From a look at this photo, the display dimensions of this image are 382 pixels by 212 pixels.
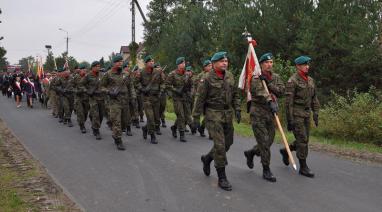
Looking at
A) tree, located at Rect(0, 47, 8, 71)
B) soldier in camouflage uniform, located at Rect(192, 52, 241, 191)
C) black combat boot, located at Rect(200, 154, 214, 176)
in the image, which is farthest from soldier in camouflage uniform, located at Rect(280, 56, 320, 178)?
tree, located at Rect(0, 47, 8, 71)

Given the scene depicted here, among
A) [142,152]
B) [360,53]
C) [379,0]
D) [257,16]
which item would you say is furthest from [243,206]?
[257,16]

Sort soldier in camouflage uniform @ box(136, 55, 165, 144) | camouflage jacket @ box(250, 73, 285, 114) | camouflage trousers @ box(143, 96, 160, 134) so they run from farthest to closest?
soldier in camouflage uniform @ box(136, 55, 165, 144) < camouflage trousers @ box(143, 96, 160, 134) < camouflage jacket @ box(250, 73, 285, 114)

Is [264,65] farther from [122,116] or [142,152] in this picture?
Answer: [122,116]

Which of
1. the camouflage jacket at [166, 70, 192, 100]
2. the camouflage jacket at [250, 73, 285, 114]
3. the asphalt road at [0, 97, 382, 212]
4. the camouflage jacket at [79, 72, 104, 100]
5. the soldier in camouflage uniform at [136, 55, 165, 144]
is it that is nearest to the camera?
the asphalt road at [0, 97, 382, 212]

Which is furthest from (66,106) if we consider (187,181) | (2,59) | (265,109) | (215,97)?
(2,59)

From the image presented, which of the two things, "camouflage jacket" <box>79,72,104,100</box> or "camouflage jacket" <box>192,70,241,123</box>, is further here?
"camouflage jacket" <box>79,72,104,100</box>

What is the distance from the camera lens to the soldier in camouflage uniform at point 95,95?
489 inches

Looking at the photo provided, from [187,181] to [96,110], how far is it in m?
5.73

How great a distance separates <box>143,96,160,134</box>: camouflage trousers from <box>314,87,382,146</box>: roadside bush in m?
4.95

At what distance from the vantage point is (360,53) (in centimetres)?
2222

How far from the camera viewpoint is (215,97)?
715 cm

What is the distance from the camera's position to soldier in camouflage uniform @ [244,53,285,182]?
740cm

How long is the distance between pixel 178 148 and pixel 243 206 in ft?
15.1

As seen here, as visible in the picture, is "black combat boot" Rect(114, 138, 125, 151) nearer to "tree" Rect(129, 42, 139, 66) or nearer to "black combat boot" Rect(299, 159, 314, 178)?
"black combat boot" Rect(299, 159, 314, 178)
